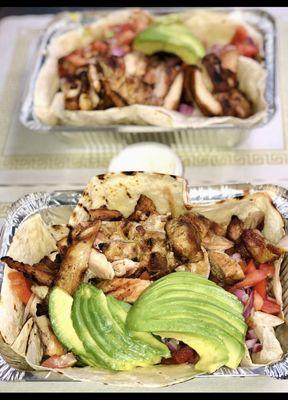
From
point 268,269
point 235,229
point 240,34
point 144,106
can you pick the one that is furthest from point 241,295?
point 240,34

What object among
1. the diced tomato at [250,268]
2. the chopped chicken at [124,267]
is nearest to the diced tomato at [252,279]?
the diced tomato at [250,268]

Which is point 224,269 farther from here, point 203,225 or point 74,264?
point 74,264

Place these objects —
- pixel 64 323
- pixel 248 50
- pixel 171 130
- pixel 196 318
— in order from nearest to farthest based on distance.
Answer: pixel 196 318
pixel 64 323
pixel 171 130
pixel 248 50

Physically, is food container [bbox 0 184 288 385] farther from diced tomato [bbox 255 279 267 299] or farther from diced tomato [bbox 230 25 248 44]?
diced tomato [bbox 230 25 248 44]

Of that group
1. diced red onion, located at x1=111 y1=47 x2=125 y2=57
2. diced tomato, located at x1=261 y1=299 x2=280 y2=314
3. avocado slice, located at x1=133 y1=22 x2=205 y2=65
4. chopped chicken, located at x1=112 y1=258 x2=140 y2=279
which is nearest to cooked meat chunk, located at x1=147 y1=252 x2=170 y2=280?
chopped chicken, located at x1=112 y1=258 x2=140 y2=279

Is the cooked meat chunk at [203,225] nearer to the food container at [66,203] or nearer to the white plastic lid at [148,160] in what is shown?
the food container at [66,203]

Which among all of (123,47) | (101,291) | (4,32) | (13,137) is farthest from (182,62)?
(101,291)
